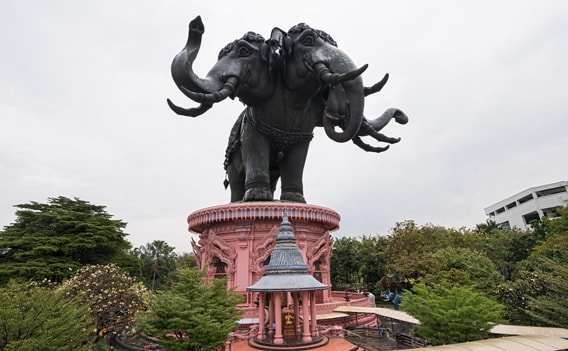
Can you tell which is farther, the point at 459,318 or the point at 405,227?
the point at 405,227

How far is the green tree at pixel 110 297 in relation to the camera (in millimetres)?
14461

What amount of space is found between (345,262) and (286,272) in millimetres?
30332

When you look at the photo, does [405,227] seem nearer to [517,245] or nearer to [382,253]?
[382,253]

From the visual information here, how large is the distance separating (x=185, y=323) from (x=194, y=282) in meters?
1.05

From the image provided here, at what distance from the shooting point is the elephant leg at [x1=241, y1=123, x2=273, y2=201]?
13.9m

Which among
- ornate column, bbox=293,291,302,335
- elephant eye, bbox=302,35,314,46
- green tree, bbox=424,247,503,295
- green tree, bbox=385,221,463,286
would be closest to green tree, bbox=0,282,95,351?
ornate column, bbox=293,291,302,335

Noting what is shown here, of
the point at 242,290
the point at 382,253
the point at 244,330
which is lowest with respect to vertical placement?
the point at 244,330

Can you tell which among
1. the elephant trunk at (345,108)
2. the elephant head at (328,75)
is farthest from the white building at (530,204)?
the elephant head at (328,75)

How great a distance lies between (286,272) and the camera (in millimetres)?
9586

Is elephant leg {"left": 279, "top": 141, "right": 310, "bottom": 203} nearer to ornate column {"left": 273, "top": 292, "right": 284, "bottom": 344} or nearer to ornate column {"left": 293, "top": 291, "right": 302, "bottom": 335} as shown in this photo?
ornate column {"left": 293, "top": 291, "right": 302, "bottom": 335}

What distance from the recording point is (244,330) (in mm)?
11094

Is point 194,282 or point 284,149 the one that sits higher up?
point 284,149

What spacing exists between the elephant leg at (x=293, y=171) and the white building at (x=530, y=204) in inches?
2089

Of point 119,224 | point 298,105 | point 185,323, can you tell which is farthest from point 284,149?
point 119,224
